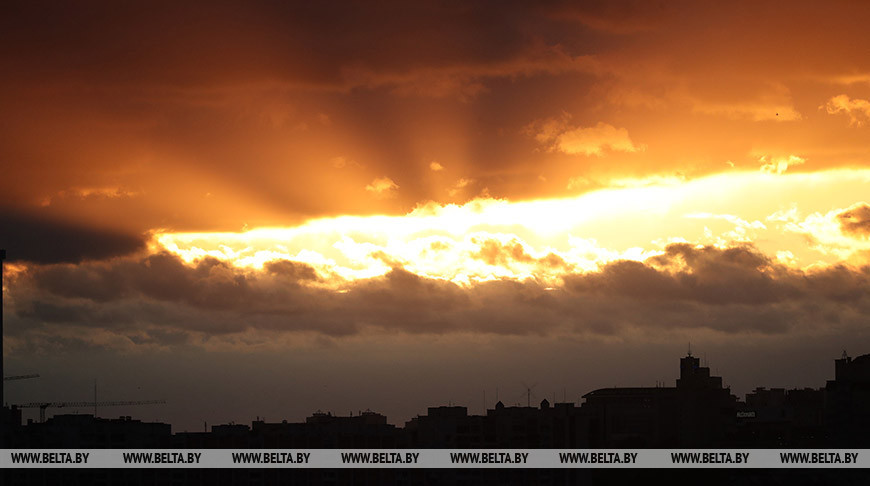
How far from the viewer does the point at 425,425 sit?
14200cm

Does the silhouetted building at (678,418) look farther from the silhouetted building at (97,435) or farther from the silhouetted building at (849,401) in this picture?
the silhouetted building at (97,435)

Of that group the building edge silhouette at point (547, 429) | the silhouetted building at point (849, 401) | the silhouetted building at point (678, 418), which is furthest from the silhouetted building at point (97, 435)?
the silhouetted building at point (849, 401)

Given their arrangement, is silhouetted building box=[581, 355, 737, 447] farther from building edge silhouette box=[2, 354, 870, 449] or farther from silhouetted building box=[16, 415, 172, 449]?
silhouetted building box=[16, 415, 172, 449]

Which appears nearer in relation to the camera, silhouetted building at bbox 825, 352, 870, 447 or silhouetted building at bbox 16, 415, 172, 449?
silhouetted building at bbox 16, 415, 172, 449

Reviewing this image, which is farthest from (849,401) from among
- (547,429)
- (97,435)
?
(97,435)

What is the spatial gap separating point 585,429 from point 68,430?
212 feet

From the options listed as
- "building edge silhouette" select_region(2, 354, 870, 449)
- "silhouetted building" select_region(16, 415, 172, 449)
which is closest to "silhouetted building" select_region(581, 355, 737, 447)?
"building edge silhouette" select_region(2, 354, 870, 449)

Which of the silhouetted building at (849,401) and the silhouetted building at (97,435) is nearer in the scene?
the silhouetted building at (97,435)

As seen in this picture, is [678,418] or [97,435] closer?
[97,435]

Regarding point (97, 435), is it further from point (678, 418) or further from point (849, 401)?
point (849, 401)

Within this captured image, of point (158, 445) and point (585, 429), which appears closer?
point (158, 445)
